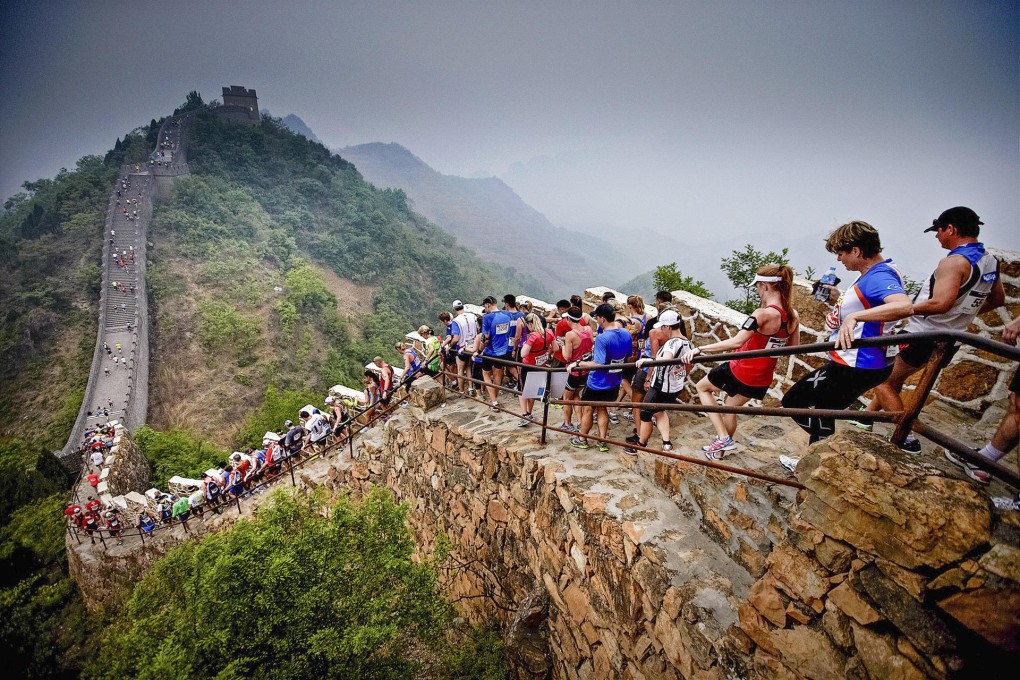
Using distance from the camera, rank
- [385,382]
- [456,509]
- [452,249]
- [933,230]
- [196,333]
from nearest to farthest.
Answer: [933,230]
[456,509]
[385,382]
[196,333]
[452,249]

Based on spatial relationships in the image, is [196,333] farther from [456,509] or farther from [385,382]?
[456,509]

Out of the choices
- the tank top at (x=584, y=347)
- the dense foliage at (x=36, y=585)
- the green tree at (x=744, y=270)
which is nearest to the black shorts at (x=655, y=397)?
the tank top at (x=584, y=347)

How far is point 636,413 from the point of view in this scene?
4500 millimetres

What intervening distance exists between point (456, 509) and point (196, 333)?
4144cm

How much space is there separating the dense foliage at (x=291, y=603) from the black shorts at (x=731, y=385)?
3907 millimetres

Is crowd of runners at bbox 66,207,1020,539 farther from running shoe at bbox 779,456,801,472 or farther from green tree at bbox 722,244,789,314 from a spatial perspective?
green tree at bbox 722,244,789,314

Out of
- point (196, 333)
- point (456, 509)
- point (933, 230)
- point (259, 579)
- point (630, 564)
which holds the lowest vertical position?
point (196, 333)

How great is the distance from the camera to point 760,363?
3.33 m

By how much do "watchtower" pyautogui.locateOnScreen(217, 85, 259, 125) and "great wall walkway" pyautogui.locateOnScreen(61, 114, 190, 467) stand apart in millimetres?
15741

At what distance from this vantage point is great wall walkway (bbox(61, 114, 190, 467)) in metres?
27.8

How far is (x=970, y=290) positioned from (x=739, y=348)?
1.41 m

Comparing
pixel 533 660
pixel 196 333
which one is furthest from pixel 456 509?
pixel 196 333

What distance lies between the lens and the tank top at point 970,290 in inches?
102

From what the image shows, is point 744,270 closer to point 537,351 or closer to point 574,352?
point 537,351
